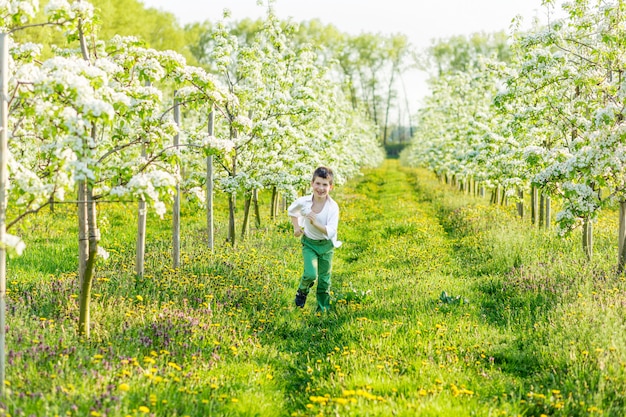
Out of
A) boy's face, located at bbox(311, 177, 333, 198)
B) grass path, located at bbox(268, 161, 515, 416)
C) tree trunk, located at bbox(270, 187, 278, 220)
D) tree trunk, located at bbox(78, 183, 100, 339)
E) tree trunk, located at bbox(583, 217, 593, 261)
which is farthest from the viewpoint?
tree trunk, located at bbox(270, 187, 278, 220)

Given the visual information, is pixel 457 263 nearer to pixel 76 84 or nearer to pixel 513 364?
pixel 513 364

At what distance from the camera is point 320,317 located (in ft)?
26.3

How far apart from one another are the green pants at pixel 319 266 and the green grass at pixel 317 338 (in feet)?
1.07

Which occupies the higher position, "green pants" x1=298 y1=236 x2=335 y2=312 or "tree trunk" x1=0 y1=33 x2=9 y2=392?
"tree trunk" x1=0 y1=33 x2=9 y2=392

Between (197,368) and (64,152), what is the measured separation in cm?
247

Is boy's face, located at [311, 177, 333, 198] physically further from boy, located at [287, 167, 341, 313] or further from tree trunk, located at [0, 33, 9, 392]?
tree trunk, located at [0, 33, 9, 392]

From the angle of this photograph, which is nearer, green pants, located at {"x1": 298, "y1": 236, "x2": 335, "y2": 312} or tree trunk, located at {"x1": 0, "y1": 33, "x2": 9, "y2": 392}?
tree trunk, located at {"x1": 0, "y1": 33, "x2": 9, "y2": 392}

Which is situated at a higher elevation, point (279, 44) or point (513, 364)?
point (279, 44)

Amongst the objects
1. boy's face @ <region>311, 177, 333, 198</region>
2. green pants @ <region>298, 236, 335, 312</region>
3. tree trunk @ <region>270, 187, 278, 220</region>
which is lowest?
green pants @ <region>298, 236, 335, 312</region>

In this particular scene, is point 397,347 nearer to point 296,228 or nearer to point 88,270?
point 296,228

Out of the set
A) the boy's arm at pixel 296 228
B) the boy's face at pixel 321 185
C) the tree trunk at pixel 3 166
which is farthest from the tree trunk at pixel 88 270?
the boy's face at pixel 321 185

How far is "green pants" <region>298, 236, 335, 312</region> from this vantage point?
8.20 metres

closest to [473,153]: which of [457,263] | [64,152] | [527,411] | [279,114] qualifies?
[457,263]

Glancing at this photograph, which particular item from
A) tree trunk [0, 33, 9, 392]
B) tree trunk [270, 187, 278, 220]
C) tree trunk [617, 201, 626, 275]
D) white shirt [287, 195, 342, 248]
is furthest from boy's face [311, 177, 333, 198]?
tree trunk [270, 187, 278, 220]
